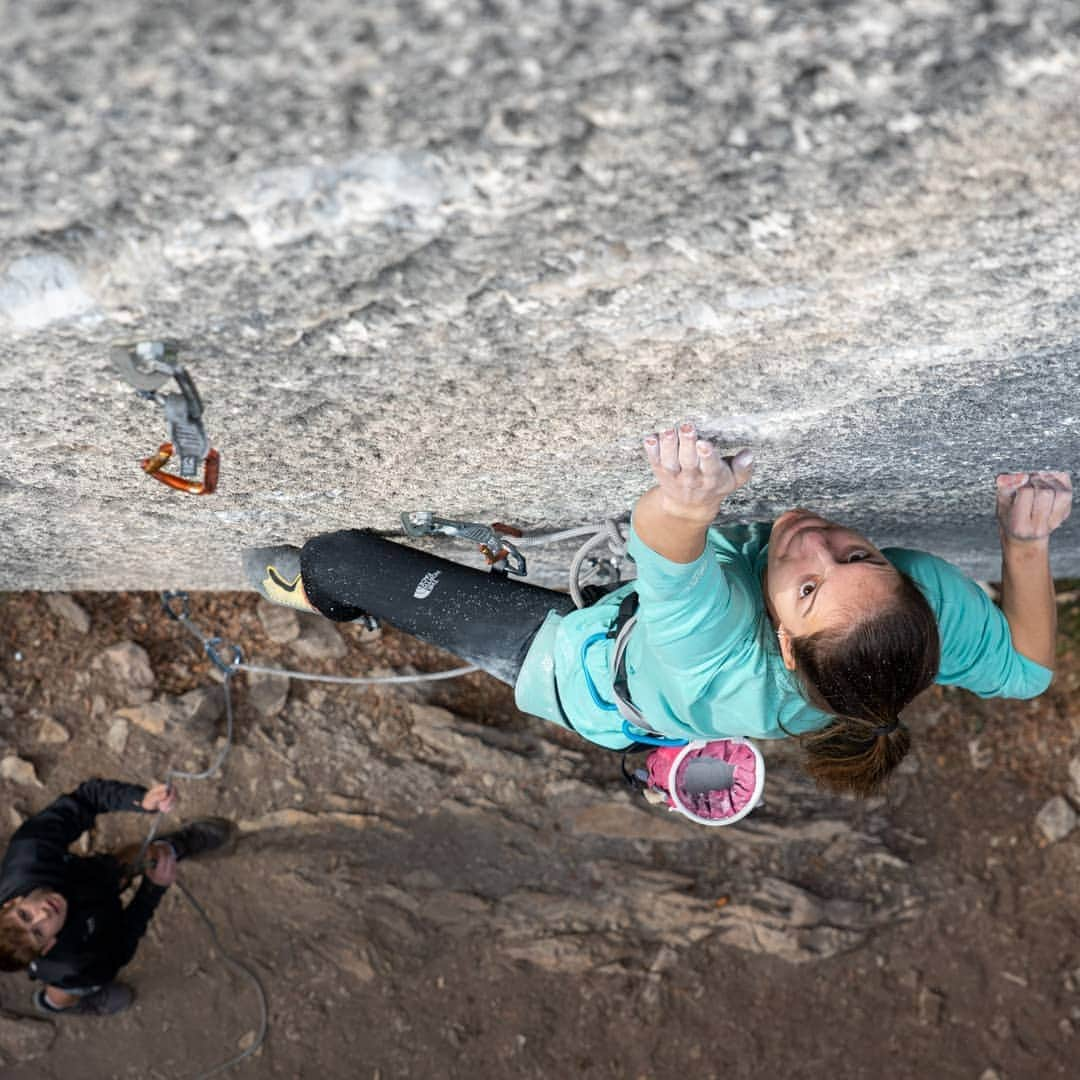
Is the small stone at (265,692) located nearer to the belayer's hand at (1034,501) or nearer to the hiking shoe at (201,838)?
the hiking shoe at (201,838)

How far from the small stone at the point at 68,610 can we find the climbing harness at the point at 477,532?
2.22m

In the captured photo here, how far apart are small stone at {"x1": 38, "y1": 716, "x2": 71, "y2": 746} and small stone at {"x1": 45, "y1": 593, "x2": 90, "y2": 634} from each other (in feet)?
1.26

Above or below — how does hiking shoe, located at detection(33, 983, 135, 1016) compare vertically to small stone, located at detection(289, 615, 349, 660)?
below

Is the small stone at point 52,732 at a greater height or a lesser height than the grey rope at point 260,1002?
greater

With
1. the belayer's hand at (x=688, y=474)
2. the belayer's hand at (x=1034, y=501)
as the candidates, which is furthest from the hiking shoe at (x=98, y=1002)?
the belayer's hand at (x=1034, y=501)

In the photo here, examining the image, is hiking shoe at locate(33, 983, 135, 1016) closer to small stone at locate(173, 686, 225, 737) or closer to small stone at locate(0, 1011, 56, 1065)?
small stone at locate(0, 1011, 56, 1065)

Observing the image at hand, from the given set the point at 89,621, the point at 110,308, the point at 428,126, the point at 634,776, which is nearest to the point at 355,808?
the point at 89,621

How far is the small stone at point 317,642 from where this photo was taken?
159 inches

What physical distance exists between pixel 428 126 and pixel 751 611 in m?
1.04

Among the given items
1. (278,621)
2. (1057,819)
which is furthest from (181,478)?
(1057,819)

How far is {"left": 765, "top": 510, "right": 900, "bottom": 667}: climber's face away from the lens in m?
1.58

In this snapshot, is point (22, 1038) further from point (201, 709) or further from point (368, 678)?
point (368, 678)

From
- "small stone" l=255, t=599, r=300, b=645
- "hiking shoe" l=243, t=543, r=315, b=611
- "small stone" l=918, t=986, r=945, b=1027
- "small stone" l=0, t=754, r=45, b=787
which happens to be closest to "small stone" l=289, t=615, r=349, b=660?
"small stone" l=255, t=599, r=300, b=645

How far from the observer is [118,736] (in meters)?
3.96
